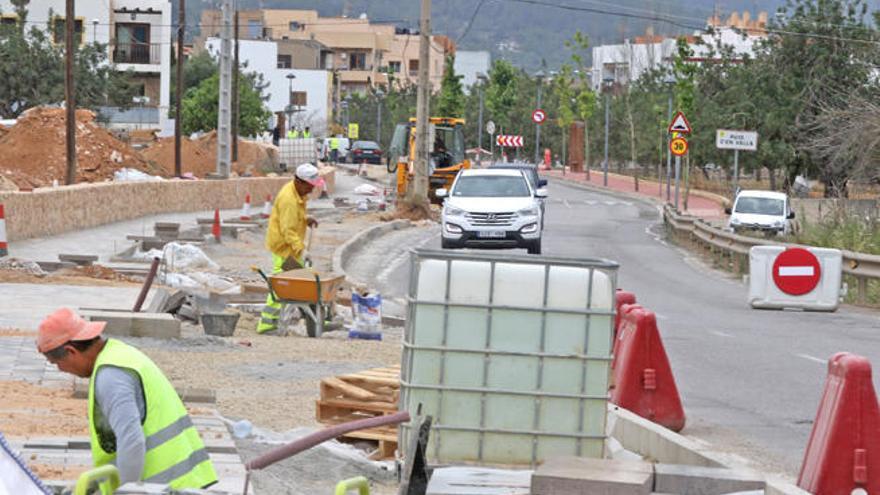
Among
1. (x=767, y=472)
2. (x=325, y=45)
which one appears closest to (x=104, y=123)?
(x=767, y=472)

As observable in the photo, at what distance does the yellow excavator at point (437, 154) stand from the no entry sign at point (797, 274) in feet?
105

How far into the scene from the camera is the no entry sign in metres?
25.3

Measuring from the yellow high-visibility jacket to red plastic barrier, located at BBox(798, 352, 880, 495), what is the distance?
943 cm

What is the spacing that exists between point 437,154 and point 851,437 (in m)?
52.5

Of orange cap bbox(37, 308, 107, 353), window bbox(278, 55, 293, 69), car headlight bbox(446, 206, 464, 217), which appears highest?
window bbox(278, 55, 293, 69)

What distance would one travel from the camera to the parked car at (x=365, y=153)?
354 feet

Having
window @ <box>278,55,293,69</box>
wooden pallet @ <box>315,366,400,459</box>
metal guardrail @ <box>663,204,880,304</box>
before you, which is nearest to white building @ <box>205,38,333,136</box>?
window @ <box>278,55,293,69</box>

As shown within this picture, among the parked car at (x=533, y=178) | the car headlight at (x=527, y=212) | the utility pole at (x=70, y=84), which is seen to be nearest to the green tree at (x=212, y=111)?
the parked car at (x=533, y=178)

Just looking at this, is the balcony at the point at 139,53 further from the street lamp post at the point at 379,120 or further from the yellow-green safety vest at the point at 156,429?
the yellow-green safety vest at the point at 156,429

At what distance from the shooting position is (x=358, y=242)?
126 ft

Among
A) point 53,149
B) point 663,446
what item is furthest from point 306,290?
point 53,149

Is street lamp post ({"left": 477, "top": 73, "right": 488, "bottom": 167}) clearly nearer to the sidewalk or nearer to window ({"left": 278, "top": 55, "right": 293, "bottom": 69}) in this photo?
the sidewalk

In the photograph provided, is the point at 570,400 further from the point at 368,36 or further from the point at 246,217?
the point at 368,36

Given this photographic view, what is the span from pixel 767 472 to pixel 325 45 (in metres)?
180
